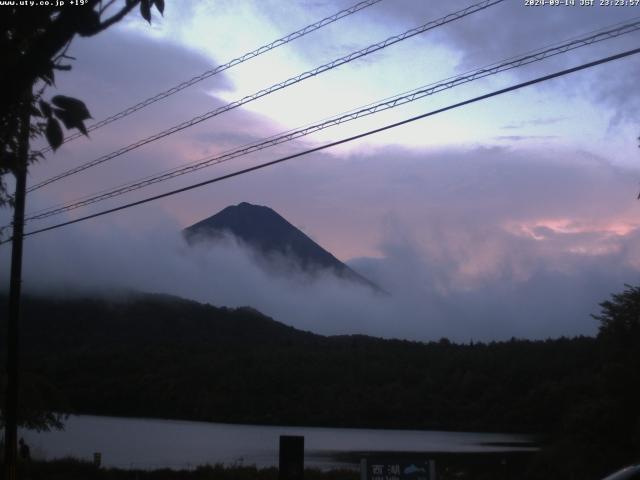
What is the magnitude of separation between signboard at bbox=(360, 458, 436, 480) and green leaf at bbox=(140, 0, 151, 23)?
10.9 m

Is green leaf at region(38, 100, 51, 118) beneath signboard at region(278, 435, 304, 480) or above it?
above

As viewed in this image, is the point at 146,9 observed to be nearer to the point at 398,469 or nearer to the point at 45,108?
the point at 45,108

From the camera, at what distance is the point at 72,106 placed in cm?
427

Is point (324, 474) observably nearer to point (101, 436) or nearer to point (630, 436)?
point (630, 436)

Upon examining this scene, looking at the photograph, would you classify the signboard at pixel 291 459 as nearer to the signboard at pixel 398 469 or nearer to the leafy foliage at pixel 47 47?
the signboard at pixel 398 469

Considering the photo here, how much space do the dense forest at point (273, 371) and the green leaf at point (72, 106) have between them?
58410mm

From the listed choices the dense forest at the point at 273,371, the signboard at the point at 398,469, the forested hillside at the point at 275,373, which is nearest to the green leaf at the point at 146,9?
the signboard at the point at 398,469

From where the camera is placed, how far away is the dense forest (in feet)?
277

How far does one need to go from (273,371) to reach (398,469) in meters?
99.5

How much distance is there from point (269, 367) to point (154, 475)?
8144 cm

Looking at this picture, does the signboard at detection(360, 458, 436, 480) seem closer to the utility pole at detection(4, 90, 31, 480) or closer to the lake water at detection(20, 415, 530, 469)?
the utility pole at detection(4, 90, 31, 480)

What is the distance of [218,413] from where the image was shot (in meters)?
110

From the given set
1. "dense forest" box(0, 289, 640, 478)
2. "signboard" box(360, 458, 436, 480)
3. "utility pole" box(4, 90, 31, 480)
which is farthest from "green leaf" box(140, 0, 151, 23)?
"dense forest" box(0, 289, 640, 478)

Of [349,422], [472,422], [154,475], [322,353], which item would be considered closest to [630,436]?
[154,475]
